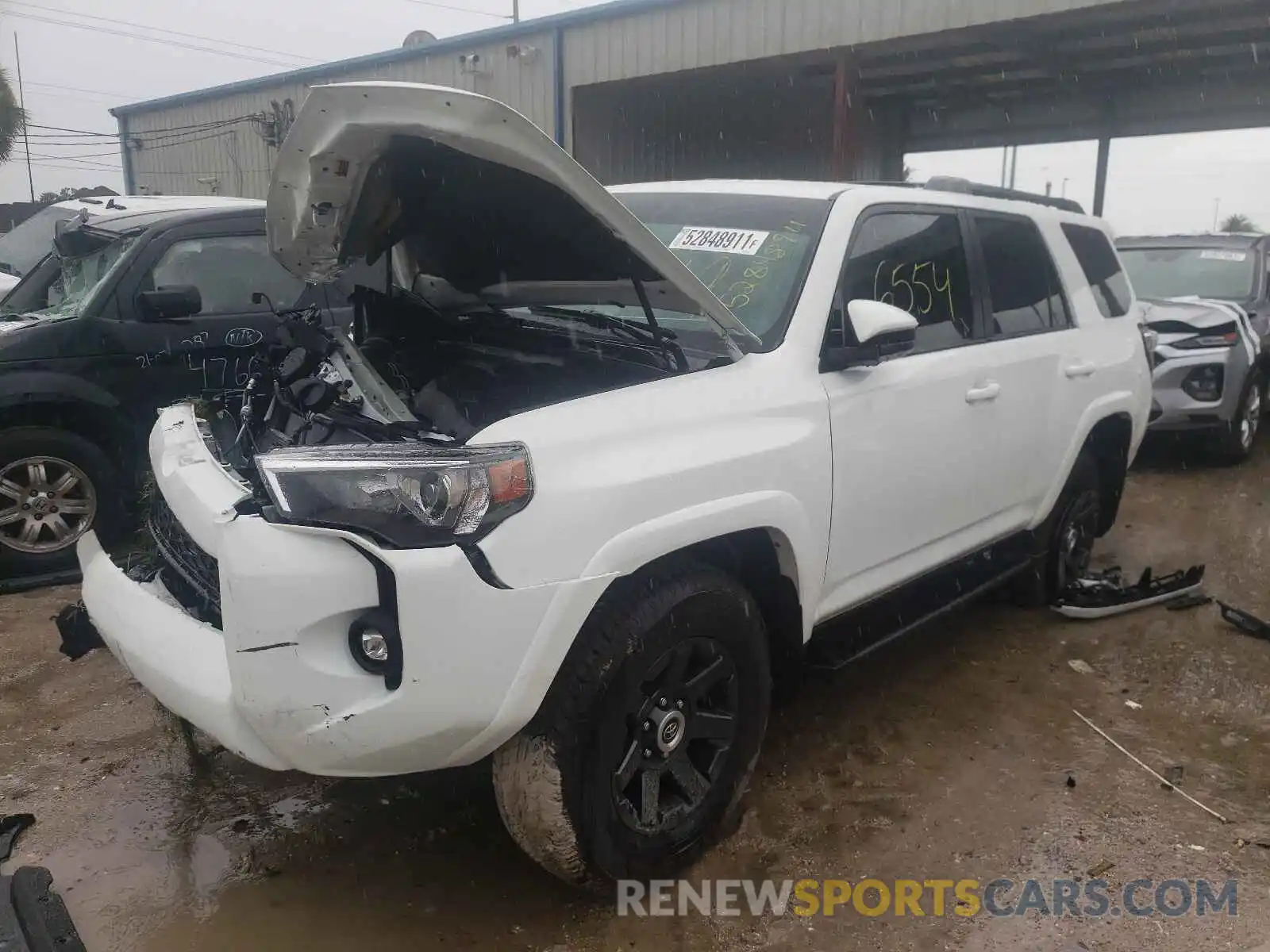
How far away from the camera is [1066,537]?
4578mm

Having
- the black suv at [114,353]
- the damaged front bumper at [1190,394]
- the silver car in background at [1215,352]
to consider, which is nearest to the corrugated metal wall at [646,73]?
the silver car in background at [1215,352]

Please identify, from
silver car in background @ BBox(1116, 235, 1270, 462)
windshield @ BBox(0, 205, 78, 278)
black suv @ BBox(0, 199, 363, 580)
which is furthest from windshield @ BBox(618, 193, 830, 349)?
windshield @ BBox(0, 205, 78, 278)

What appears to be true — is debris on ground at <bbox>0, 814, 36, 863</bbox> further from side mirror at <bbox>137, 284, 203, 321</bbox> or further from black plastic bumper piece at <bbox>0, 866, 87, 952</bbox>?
side mirror at <bbox>137, 284, 203, 321</bbox>

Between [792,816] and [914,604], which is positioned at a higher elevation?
[914,604]

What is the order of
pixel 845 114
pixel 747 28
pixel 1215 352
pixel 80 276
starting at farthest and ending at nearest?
pixel 845 114, pixel 747 28, pixel 1215 352, pixel 80 276

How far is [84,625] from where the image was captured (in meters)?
2.81

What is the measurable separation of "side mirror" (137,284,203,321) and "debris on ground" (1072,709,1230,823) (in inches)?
171

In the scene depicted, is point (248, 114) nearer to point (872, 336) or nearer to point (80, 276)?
point (80, 276)

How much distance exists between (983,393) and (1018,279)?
29.9 inches

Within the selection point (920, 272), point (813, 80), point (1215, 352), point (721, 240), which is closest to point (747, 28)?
point (813, 80)

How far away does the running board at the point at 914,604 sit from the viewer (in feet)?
10.1

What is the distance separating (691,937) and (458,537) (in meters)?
1.22

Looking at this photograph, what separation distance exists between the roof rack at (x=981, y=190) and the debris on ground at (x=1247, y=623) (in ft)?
6.55

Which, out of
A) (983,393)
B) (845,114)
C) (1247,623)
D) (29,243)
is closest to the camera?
(983,393)
